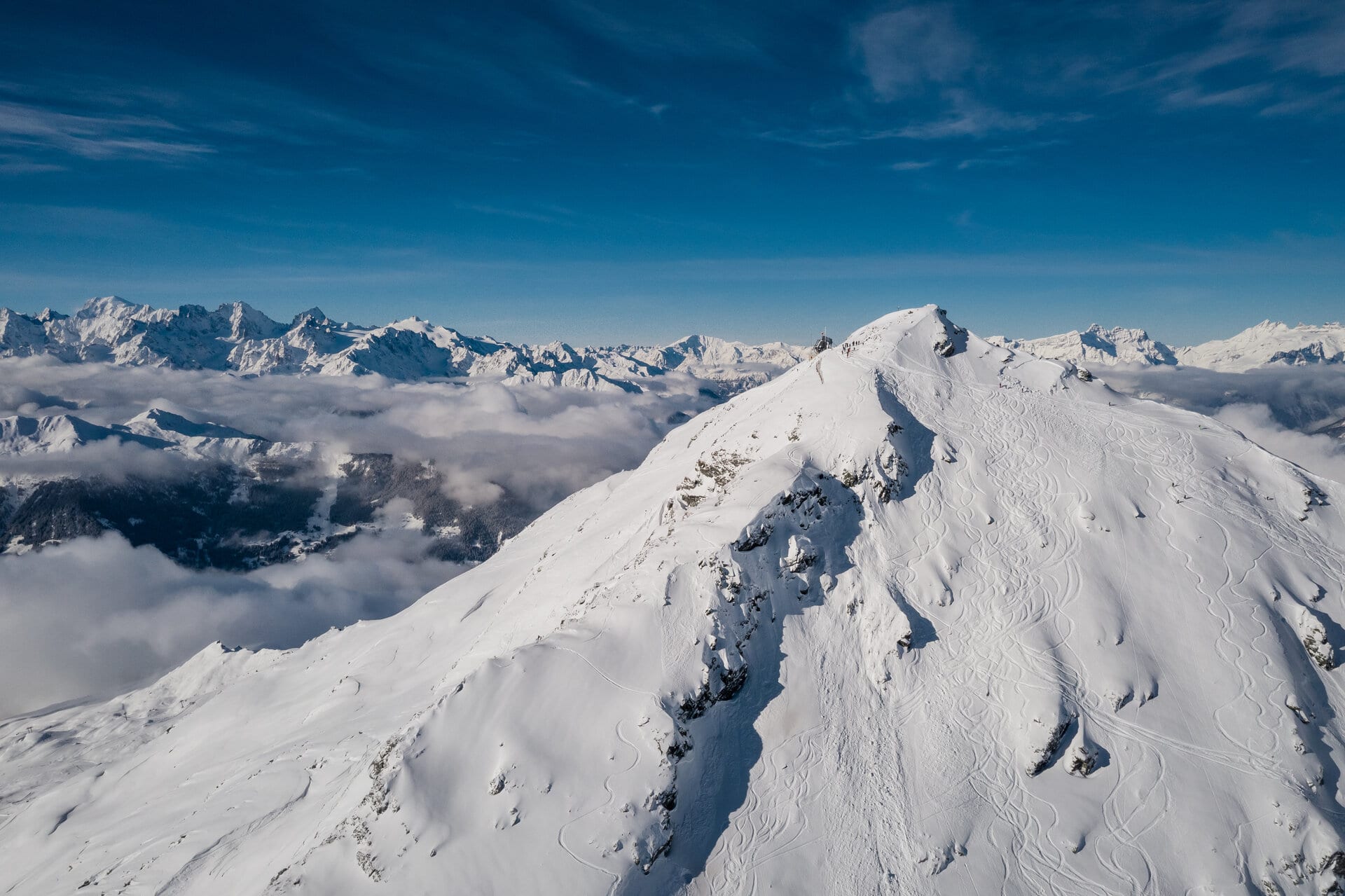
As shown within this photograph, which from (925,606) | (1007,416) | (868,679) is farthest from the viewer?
(1007,416)

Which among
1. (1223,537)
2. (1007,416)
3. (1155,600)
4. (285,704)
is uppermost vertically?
(1007,416)

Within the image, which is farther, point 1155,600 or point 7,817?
point 7,817

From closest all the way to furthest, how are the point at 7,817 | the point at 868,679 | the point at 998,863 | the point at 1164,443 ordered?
1. the point at 998,863
2. the point at 868,679
3. the point at 1164,443
4. the point at 7,817

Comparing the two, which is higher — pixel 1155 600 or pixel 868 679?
pixel 1155 600

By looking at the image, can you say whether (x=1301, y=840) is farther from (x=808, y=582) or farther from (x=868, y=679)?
(x=808, y=582)

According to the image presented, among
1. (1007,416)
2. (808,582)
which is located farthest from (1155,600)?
(808,582)

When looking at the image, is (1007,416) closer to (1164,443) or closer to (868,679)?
(1164,443)
